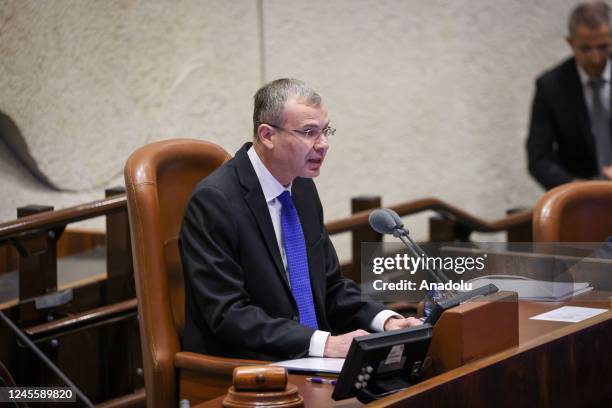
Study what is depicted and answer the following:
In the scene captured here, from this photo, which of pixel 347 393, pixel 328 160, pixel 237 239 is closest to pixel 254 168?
pixel 237 239

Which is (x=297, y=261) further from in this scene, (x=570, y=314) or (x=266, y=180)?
(x=570, y=314)

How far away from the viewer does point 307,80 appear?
16.3ft

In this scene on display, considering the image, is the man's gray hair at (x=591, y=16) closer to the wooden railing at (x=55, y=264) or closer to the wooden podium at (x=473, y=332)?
the wooden railing at (x=55, y=264)

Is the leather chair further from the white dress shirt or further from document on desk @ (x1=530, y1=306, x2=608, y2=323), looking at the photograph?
document on desk @ (x1=530, y1=306, x2=608, y2=323)

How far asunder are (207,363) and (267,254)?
353 mm

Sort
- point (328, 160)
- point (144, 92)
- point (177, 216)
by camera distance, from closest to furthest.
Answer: point (177, 216) < point (144, 92) < point (328, 160)

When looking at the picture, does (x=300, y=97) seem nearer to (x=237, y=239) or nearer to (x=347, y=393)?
(x=237, y=239)

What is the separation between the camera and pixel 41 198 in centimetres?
383

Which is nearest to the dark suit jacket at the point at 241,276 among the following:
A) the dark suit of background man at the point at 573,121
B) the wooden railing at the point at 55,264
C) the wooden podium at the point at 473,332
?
the wooden podium at the point at 473,332

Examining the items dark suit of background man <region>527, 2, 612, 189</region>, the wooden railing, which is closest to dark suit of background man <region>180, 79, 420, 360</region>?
the wooden railing

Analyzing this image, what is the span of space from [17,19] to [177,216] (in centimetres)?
138

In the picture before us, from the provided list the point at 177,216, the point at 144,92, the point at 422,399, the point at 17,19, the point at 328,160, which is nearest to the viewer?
the point at 422,399

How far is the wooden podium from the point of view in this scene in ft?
6.82

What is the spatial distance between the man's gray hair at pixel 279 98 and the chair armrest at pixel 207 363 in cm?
64
